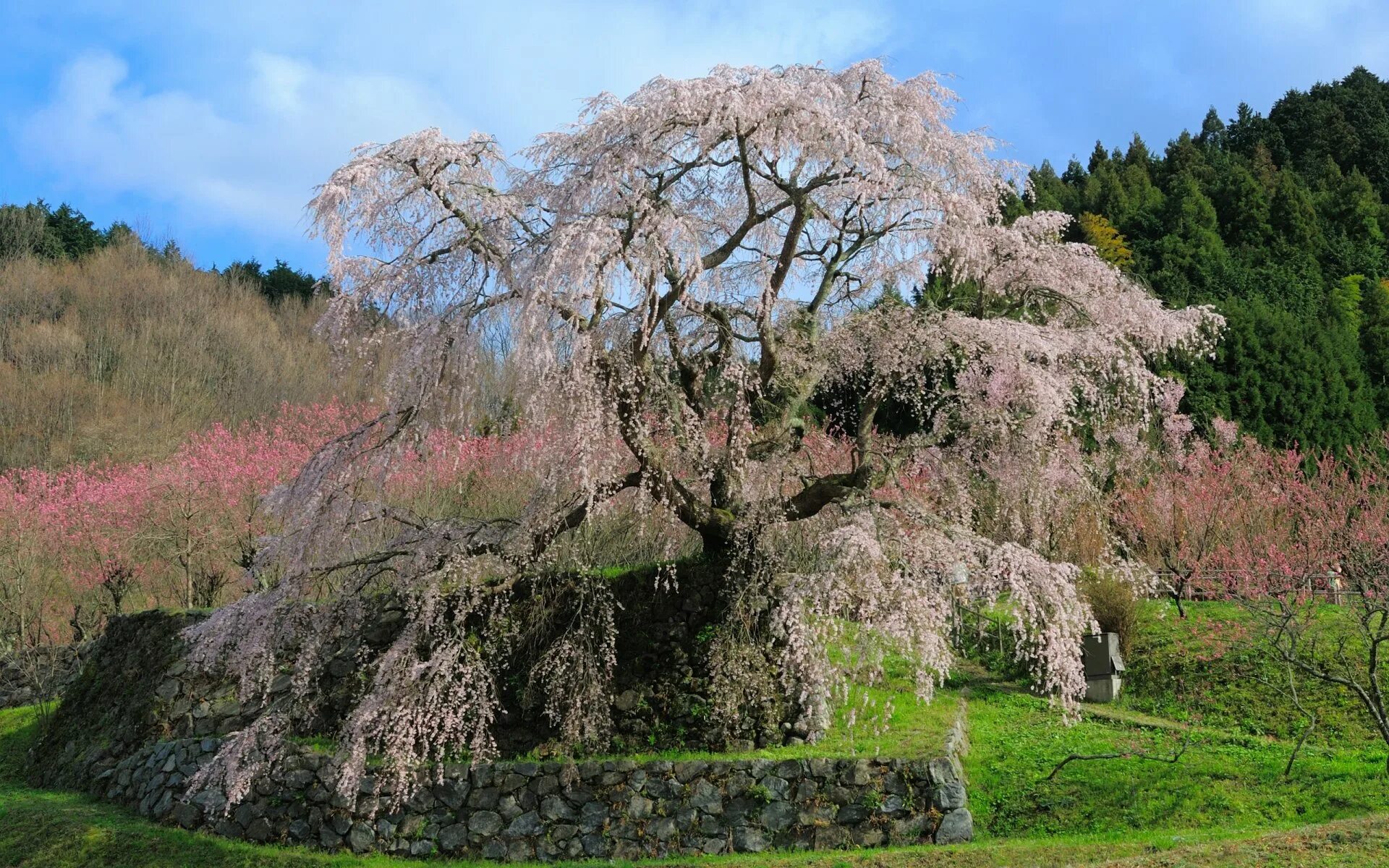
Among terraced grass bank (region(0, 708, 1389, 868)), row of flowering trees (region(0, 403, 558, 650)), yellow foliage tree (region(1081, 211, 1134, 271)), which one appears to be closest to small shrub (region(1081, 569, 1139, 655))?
terraced grass bank (region(0, 708, 1389, 868))

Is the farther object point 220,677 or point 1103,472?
point 1103,472

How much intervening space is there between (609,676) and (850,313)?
4435 mm

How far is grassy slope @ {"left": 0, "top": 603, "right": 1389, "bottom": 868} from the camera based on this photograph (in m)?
7.28

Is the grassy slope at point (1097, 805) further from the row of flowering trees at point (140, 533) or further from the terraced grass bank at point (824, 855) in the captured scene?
the row of flowering trees at point (140, 533)

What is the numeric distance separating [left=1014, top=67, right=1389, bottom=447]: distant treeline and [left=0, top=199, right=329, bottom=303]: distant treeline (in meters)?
26.8

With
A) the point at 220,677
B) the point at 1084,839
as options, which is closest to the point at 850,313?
the point at 1084,839

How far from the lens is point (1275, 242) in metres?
29.1

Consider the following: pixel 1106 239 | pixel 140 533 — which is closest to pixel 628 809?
pixel 140 533

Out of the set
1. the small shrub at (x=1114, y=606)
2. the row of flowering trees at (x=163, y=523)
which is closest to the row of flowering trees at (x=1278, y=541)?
the small shrub at (x=1114, y=606)

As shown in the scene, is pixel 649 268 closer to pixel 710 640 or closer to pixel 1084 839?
pixel 710 640

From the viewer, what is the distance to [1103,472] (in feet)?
43.6

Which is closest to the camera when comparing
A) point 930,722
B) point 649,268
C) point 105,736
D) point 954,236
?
point 649,268

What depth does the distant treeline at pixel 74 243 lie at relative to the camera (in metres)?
36.7

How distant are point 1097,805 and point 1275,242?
83.8 feet
